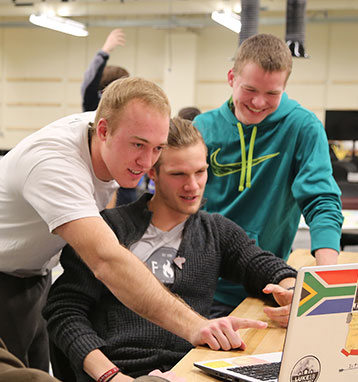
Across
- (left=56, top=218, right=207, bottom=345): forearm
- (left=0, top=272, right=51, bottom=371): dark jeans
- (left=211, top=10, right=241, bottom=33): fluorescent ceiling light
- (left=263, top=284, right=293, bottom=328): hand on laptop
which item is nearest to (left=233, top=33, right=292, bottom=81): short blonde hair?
(left=263, top=284, right=293, bottom=328): hand on laptop

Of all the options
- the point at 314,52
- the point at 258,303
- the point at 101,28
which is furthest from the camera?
the point at 101,28

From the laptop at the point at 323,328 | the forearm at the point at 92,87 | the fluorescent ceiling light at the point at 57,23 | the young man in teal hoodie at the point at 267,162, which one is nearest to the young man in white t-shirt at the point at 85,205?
the laptop at the point at 323,328

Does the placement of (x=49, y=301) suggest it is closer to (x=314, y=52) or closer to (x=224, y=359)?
(x=224, y=359)

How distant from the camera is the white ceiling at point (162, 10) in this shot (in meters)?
9.75

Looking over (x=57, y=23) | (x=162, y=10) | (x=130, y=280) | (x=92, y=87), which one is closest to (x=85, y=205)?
(x=130, y=280)

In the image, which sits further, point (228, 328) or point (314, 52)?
point (314, 52)

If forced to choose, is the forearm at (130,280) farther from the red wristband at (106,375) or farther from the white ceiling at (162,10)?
the white ceiling at (162,10)

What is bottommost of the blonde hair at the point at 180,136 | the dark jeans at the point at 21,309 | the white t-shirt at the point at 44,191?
the dark jeans at the point at 21,309

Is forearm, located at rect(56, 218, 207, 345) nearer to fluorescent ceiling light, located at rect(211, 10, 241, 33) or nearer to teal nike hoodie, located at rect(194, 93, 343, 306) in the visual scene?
teal nike hoodie, located at rect(194, 93, 343, 306)

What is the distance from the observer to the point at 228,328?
1.28m

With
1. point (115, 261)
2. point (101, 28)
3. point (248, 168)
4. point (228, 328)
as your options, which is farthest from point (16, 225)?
point (101, 28)

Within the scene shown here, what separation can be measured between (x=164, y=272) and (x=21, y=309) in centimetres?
53

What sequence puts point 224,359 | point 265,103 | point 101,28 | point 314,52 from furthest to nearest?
point 101,28 → point 314,52 → point 265,103 → point 224,359

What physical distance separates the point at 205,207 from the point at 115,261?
0.85 metres
